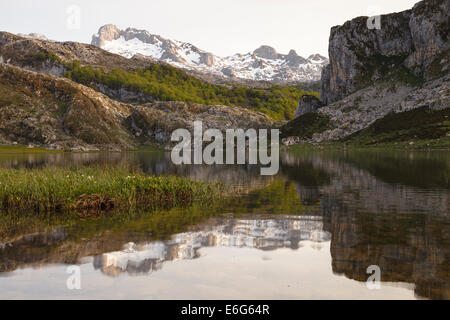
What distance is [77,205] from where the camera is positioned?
969 inches

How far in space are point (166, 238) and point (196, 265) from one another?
429 cm

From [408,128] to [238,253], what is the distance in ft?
532

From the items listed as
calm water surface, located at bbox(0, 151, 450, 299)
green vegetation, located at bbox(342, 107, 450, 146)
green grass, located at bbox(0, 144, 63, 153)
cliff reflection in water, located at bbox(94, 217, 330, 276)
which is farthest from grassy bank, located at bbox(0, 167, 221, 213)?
green grass, located at bbox(0, 144, 63, 153)

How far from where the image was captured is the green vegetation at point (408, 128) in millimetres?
144663

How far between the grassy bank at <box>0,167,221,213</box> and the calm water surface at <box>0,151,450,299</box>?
227 centimetres

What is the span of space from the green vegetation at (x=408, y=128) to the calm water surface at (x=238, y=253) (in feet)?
434

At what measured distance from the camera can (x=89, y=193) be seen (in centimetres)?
2567

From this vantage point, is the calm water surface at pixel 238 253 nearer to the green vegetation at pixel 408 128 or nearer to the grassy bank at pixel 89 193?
the grassy bank at pixel 89 193

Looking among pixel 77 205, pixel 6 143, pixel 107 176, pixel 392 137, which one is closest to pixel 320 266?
pixel 77 205

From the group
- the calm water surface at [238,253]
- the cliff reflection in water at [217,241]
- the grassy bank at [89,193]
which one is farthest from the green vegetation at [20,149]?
the cliff reflection in water at [217,241]

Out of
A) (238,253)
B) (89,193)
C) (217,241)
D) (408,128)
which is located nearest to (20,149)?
(408,128)

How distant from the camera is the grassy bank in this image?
24.8m

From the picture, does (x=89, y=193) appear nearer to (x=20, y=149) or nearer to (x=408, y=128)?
(x=408, y=128)

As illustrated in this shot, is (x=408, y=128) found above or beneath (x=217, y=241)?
above
